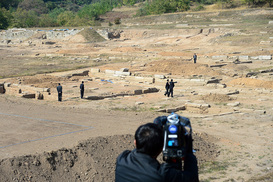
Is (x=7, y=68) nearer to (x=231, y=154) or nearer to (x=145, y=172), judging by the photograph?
(x=231, y=154)

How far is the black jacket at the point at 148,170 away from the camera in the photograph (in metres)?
3.32

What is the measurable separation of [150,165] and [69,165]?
586 centimetres

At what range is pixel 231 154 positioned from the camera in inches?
423

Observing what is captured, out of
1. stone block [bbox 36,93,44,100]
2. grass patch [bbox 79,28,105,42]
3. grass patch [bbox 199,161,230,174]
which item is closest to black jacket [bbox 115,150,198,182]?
grass patch [bbox 199,161,230,174]

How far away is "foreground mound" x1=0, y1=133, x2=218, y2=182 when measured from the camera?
824 centimetres

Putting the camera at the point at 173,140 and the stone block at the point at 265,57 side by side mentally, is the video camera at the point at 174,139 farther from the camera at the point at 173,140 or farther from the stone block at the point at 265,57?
the stone block at the point at 265,57

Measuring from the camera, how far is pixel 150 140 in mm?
3490

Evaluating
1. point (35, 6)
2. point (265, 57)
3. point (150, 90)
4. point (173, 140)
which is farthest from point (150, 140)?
point (35, 6)

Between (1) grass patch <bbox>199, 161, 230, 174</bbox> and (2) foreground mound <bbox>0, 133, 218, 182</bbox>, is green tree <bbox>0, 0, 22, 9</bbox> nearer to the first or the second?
(2) foreground mound <bbox>0, 133, 218, 182</bbox>

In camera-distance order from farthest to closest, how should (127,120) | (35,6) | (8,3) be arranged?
1. (35,6)
2. (8,3)
3. (127,120)

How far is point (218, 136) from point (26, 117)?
7295 mm

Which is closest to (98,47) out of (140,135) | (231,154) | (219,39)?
(219,39)

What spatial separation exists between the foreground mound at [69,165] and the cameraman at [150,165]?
5281 mm

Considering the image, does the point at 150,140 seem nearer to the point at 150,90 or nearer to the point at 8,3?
the point at 150,90
